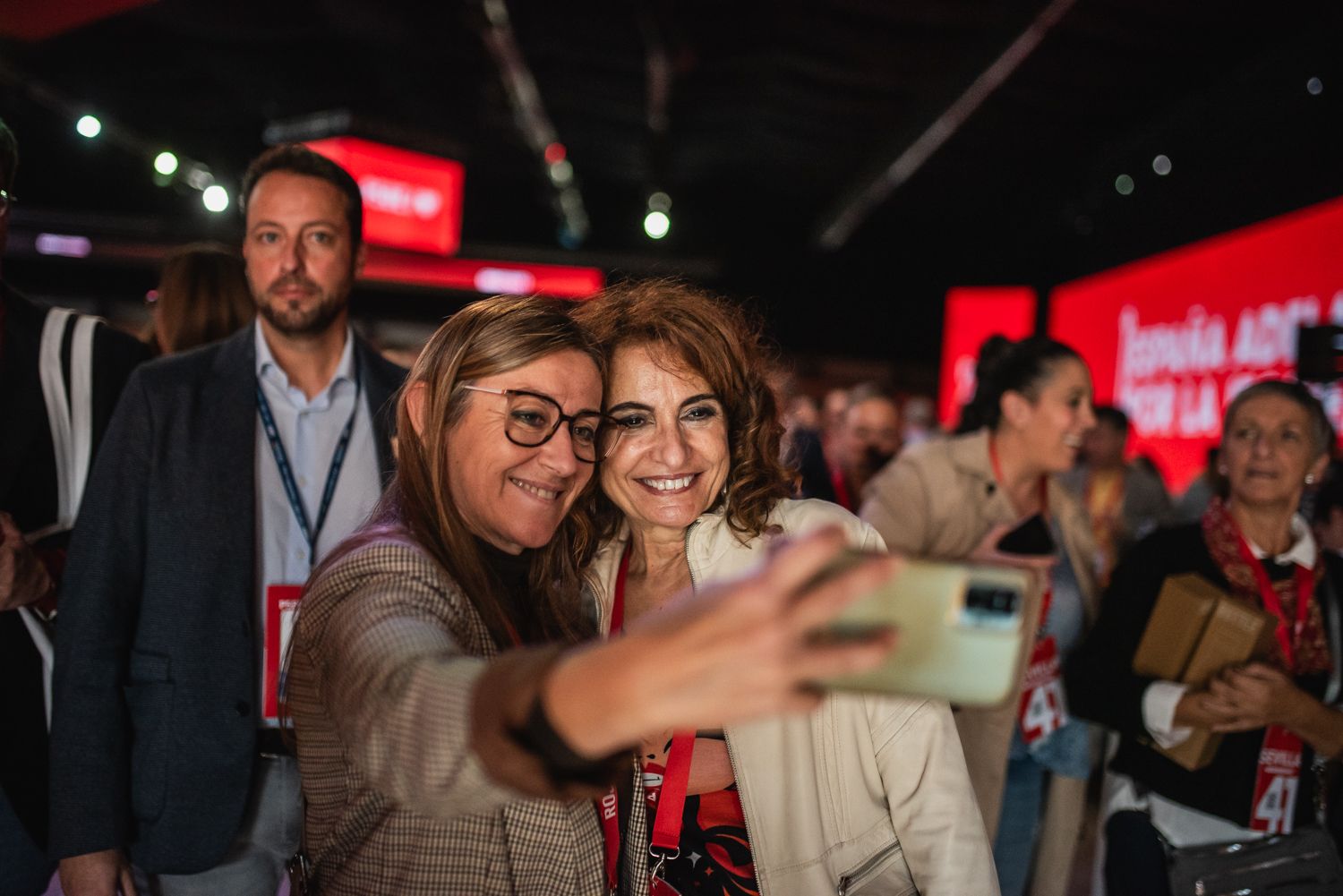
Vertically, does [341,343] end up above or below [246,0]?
below

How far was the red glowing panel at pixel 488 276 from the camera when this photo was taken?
11.4 m

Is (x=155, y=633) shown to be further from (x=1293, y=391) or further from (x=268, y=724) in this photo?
(x=1293, y=391)

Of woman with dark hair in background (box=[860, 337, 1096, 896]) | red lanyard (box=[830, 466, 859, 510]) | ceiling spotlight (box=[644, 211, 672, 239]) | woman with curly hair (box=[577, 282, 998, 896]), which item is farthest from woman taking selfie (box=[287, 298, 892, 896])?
ceiling spotlight (box=[644, 211, 672, 239])

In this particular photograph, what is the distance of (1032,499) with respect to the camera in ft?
10.4

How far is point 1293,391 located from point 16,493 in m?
3.20

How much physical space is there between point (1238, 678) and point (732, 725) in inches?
56.4

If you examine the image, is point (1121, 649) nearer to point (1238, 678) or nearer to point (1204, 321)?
point (1238, 678)

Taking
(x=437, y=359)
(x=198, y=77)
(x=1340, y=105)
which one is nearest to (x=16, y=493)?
(x=437, y=359)

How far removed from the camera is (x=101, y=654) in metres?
1.74

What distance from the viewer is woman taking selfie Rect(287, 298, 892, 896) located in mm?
634

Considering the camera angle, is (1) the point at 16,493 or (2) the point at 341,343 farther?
(2) the point at 341,343

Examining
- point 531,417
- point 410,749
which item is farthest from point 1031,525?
point 410,749

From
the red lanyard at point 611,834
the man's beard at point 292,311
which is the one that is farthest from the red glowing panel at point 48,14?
the red lanyard at point 611,834

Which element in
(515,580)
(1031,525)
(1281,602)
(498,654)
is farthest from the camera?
(1031,525)
